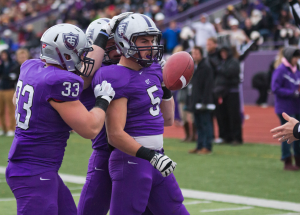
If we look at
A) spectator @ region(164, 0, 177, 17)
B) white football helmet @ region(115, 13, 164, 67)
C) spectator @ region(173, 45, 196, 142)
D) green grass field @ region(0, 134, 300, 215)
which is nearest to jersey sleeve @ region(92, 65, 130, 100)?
white football helmet @ region(115, 13, 164, 67)

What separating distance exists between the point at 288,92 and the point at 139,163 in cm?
470

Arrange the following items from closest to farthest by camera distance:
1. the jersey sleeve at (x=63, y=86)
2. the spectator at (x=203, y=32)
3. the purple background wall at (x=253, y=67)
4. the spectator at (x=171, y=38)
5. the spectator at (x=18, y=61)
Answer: the jersey sleeve at (x=63, y=86) → the spectator at (x=18, y=61) → the spectator at (x=203, y=32) → the purple background wall at (x=253, y=67) → the spectator at (x=171, y=38)

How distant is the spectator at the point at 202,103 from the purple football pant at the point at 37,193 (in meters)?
5.99

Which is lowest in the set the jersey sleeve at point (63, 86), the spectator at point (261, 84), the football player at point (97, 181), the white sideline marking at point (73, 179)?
the spectator at point (261, 84)

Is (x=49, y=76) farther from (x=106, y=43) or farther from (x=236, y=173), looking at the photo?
(x=236, y=173)

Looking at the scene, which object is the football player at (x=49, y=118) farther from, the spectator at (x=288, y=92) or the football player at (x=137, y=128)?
the spectator at (x=288, y=92)

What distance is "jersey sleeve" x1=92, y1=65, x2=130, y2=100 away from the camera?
3270 mm

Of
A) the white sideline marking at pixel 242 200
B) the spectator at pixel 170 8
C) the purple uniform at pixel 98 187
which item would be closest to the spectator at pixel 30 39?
the spectator at pixel 170 8

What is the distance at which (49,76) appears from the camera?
119 inches

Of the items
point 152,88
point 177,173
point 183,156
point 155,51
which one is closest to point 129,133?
point 152,88

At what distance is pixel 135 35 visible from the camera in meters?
3.34

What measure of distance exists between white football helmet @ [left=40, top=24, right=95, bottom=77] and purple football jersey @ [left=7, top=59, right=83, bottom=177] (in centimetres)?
10

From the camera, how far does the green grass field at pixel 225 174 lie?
19.0 ft

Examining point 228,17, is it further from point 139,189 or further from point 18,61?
point 139,189
